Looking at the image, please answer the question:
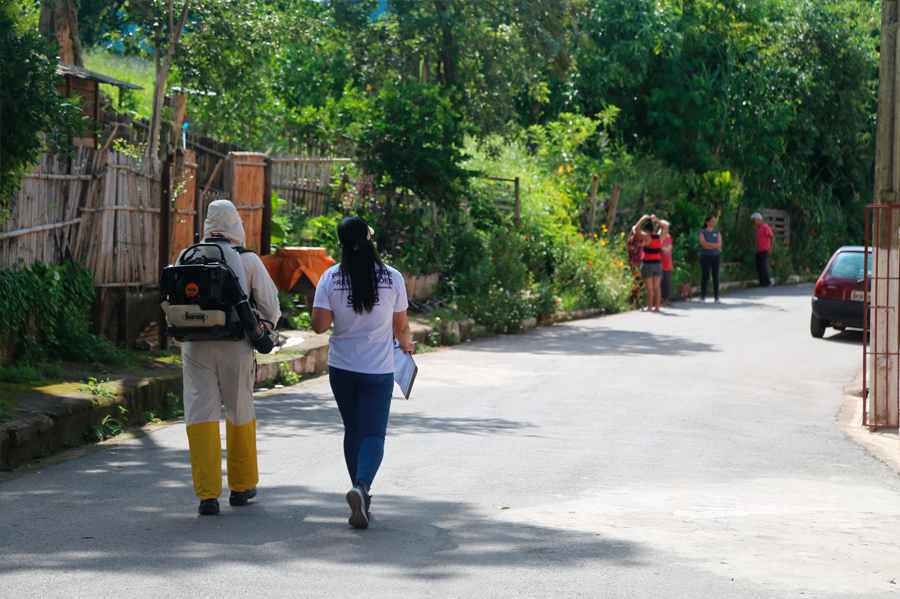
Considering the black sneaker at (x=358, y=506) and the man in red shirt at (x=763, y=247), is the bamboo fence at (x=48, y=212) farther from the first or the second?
the man in red shirt at (x=763, y=247)

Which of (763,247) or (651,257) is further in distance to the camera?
(763,247)

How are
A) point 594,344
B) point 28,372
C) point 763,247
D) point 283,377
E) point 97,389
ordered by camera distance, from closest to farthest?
point 97,389 → point 28,372 → point 283,377 → point 594,344 → point 763,247

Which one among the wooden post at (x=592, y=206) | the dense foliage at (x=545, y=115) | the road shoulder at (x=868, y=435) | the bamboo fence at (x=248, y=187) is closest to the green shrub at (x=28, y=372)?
the bamboo fence at (x=248, y=187)

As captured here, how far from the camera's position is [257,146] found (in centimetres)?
2384

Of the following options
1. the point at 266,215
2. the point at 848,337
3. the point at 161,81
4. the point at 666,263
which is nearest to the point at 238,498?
the point at 161,81

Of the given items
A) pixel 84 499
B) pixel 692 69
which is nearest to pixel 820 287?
pixel 84 499

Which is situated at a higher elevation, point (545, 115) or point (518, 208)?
point (545, 115)

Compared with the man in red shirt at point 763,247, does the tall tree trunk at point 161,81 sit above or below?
above

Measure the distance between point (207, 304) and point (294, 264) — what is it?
855 cm

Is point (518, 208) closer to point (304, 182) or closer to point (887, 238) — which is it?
point (304, 182)

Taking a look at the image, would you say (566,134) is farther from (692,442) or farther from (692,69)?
(692,442)

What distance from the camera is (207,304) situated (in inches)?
221

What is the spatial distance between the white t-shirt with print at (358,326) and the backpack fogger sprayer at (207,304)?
0.46 m

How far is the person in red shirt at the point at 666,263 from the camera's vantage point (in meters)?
20.1
